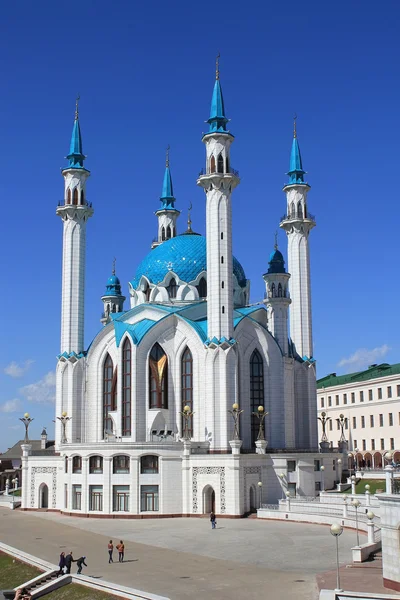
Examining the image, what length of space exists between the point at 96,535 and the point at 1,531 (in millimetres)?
6969

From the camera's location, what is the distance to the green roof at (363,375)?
80.0 metres

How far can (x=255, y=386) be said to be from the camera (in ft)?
205

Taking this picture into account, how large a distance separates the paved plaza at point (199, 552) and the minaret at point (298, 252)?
21222 millimetres

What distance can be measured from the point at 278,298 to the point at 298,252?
5794 millimetres

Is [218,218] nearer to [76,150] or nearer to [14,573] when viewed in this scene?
[76,150]

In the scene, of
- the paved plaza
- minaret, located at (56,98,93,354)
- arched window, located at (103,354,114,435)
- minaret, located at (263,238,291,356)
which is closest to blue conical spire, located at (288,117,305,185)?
minaret, located at (263,238,291,356)

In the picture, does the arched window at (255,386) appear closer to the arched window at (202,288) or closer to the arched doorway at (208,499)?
the arched doorway at (208,499)

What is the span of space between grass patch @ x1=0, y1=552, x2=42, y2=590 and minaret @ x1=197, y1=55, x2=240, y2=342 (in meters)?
25.4

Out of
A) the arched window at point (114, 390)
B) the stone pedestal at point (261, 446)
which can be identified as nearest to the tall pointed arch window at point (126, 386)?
the arched window at point (114, 390)

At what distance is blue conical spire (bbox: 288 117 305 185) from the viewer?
70.3 meters

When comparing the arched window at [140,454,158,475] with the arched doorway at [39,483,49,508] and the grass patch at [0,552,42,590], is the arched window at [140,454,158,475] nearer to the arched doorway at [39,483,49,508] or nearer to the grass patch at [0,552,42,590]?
the arched doorway at [39,483,49,508]

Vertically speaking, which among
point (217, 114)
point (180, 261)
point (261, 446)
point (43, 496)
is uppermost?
point (217, 114)

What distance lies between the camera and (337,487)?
6022 cm

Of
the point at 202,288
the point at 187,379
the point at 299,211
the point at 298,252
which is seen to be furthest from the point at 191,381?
the point at 299,211
